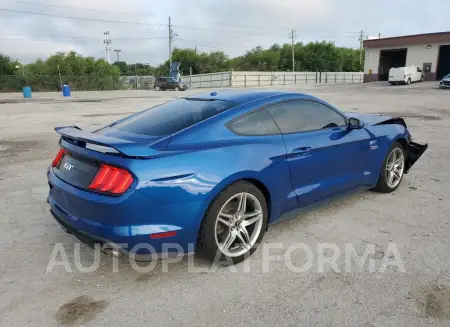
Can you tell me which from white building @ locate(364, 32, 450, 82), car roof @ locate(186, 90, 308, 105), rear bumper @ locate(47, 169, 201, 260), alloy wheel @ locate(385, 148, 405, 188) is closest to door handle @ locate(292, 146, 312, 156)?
car roof @ locate(186, 90, 308, 105)

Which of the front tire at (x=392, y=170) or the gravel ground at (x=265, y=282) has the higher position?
the front tire at (x=392, y=170)

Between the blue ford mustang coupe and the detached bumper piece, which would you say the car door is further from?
the detached bumper piece

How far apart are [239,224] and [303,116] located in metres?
1.30

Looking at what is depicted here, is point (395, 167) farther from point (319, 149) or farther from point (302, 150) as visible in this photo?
point (302, 150)

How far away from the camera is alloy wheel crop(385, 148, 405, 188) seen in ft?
15.9

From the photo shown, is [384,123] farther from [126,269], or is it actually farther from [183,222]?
[126,269]

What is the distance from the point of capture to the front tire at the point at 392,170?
4738mm

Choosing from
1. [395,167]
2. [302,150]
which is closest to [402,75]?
[395,167]

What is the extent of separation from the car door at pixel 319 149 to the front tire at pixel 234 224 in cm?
47

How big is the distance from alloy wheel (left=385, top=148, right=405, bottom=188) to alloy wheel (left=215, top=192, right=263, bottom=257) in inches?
91.4

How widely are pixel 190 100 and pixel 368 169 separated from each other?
2.16 m

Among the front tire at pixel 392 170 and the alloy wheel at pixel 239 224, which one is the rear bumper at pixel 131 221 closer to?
the alloy wheel at pixel 239 224

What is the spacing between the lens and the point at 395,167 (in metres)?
4.96

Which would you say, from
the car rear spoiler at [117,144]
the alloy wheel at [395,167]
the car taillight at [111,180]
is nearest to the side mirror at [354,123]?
the alloy wheel at [395,167]
